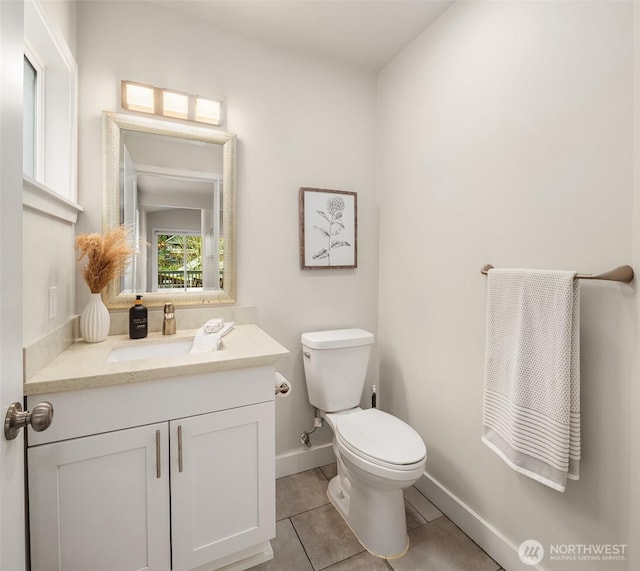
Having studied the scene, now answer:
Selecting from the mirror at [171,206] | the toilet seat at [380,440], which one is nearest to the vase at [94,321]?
the mirror at [171,206]

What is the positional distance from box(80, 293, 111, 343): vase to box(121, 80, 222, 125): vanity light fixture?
950 millimetres

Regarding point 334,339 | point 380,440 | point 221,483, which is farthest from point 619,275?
point 221,483

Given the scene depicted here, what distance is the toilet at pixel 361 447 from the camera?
4.49 feet

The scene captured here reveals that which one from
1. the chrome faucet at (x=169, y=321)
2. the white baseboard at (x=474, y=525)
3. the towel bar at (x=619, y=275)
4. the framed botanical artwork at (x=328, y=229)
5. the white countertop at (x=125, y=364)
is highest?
the framed botanical artwork at (x=328, y=229)

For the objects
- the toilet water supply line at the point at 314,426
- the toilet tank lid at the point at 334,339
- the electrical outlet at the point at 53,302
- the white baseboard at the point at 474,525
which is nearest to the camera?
the electrical outlet at the point at 53,302

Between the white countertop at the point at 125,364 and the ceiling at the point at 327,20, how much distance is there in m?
1.66

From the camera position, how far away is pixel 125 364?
3.63ft

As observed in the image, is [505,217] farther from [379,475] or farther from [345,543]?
[345,543]

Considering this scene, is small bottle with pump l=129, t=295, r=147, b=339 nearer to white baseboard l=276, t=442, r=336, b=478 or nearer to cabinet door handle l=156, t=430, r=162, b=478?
cabinet door handle l=156, t=430, r=162, b=478

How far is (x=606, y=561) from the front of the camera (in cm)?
106

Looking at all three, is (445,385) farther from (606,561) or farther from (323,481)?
(323,481)

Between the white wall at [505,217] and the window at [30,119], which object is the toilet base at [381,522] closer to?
the white wall at [505,217]

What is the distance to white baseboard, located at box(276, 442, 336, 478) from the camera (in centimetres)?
197

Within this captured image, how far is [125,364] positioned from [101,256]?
57 cm
